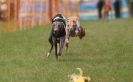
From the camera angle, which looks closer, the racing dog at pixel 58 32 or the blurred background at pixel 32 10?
the racing dog at pixel 58 32

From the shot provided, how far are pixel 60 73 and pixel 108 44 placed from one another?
21.4ft

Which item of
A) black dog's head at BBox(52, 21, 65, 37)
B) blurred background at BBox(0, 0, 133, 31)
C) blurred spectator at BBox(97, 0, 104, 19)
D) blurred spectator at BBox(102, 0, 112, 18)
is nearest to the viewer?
black dog's head at BBox(52, 21, 65, 37)

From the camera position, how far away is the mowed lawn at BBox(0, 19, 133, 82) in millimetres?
13125

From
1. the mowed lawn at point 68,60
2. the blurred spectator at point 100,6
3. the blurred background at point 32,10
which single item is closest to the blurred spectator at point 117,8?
the blurred spectator at point 100,6

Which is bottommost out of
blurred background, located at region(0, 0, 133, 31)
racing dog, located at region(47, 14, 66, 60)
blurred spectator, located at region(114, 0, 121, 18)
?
blurred spectator, located at region(114, 0, 121, 18)

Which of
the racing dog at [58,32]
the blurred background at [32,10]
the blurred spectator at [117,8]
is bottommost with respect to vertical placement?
the blurred spectator at [117,8]

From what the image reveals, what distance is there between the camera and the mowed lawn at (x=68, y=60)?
13.1 m

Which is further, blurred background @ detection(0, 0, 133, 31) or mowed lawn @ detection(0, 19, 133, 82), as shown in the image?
blurred background @ detection(0, 0, 133, 31)

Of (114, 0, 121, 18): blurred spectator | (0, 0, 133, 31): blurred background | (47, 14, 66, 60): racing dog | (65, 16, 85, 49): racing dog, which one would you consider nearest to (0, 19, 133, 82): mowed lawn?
(47, 14, 66, 60): racing dog

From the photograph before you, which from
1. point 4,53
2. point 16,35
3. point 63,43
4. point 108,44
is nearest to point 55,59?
point 63,43

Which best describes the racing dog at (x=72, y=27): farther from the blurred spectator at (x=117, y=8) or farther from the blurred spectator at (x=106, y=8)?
the blurred spectator at (x=117, y=8)

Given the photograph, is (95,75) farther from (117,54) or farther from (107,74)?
(117,54)

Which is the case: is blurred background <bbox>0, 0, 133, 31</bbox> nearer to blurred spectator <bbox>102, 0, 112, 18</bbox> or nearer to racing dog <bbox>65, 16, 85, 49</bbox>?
blurred spectator <bbox>102, 0, 112, 18</bbox>

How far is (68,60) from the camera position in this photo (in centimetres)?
1545
